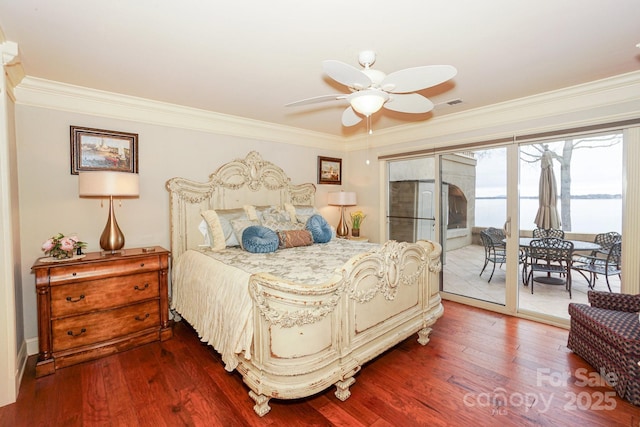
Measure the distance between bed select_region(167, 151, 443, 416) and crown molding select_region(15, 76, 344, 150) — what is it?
2.19ft

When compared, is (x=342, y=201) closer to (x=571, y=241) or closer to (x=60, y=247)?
(x=571, y=241)

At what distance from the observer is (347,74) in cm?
170

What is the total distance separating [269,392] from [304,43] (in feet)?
7.54

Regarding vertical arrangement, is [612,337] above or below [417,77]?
below

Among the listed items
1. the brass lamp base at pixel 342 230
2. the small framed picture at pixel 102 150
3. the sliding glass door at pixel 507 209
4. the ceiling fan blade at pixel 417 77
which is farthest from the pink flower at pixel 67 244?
the sliding glass door at pixel 507 209

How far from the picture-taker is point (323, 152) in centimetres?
487

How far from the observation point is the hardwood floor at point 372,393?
182cm

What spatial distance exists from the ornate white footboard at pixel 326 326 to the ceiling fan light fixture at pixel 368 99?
1058 mm

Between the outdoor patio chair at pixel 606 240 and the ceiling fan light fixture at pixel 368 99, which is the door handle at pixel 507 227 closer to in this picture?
the outdoor patio chair at pixel 606 240

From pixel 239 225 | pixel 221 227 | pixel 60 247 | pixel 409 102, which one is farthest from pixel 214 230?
pixel 409 102

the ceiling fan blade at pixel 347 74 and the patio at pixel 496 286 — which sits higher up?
the ceiling fan blade at pixel 347 74

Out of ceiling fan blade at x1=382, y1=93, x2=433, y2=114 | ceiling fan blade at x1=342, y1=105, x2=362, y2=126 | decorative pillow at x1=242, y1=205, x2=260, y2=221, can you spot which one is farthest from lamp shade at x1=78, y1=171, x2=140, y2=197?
ceiling fan blade at x1=382, y1=93, x2=433, y2=114

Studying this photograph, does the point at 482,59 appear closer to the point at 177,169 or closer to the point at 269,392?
the point at 269,392

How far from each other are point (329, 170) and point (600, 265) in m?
3.64
